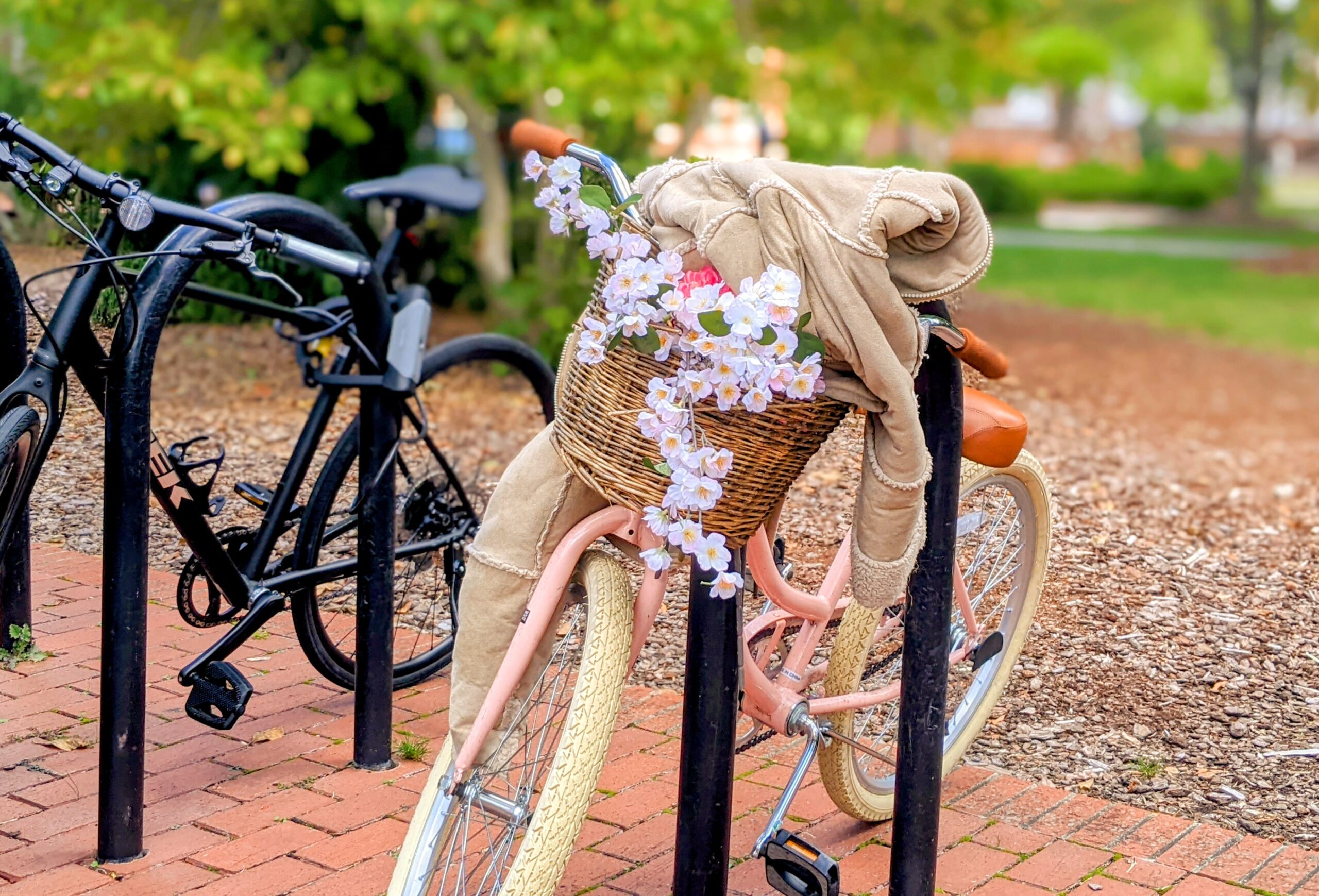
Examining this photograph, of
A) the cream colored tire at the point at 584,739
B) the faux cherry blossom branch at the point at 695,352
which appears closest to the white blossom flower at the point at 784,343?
the faux cherry blossom branch at the point at 695,352

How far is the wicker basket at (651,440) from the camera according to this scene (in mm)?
2398

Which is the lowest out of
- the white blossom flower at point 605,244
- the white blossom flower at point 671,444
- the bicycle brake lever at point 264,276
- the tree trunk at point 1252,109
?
the white blossom flower at point 671,444

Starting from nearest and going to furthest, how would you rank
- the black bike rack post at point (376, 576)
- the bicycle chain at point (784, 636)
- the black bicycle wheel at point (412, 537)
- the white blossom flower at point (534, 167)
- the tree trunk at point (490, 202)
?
the white blossom flower at point (534, 167) < the bicycle chain at point (784, 636) < the black bike rack post at point (376, 576) < the black bicycle wheel at point (412, 537) < the tree trunk at point (490, 202)

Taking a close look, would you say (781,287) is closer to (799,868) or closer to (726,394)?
(726,394)

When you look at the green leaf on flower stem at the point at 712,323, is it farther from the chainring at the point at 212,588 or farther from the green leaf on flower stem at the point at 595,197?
the chainring at the point at 212,588

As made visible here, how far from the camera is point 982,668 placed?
3680mm

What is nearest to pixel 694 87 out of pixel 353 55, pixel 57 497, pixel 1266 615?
pixel 353 55

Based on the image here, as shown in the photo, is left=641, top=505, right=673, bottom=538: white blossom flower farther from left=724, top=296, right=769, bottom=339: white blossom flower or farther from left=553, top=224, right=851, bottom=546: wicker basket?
left=724, top=296, right=769, bottom=339: white blossom flower

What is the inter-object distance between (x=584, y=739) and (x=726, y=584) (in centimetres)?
34

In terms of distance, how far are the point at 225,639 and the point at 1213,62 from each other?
156ft

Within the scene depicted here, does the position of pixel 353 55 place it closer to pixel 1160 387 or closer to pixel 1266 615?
pixel 1160 387

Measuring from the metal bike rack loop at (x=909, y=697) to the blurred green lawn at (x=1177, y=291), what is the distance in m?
10.1

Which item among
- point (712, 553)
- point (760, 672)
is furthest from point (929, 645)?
point (712, 553)

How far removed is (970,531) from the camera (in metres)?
3.46
